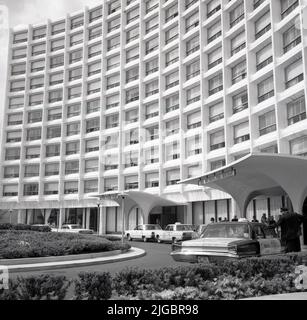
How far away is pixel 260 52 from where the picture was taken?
107ft

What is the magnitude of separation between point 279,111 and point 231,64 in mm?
8543

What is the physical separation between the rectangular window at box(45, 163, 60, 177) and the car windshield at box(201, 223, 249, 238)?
43.8 metres

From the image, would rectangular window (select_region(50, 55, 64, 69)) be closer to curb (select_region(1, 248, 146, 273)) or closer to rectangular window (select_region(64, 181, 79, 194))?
rectangular window (select_region(64, 181, 79, 194))

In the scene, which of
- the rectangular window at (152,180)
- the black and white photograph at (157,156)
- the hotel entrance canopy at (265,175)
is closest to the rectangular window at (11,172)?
the black and white photograph at (157,156)

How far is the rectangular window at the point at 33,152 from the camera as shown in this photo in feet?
180

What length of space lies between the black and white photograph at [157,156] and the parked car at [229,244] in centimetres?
4

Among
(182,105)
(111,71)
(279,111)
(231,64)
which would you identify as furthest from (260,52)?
(111,71)

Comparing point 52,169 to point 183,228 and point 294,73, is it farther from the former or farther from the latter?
point 294,73

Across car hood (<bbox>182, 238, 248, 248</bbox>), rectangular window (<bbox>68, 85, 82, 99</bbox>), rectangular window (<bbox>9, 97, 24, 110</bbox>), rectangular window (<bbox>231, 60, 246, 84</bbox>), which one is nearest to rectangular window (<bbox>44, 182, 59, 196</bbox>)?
rectangular window (<bbox>68, 85, 82, 99</bbox>)

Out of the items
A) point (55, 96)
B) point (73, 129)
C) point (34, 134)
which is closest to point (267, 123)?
point (73, 129)

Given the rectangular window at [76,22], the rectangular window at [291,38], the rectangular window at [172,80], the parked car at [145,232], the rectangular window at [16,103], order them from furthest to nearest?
the rectangular window at [16,103] < the rectangular window at [76,22] < the rectangular window at [172,80] < the parked car at [145,232] < the rectangular window at [291,38]

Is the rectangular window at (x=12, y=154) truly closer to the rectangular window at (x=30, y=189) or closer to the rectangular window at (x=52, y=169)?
the rectangular window at (x=30, y=189)

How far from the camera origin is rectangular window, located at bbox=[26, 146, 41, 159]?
180ft
